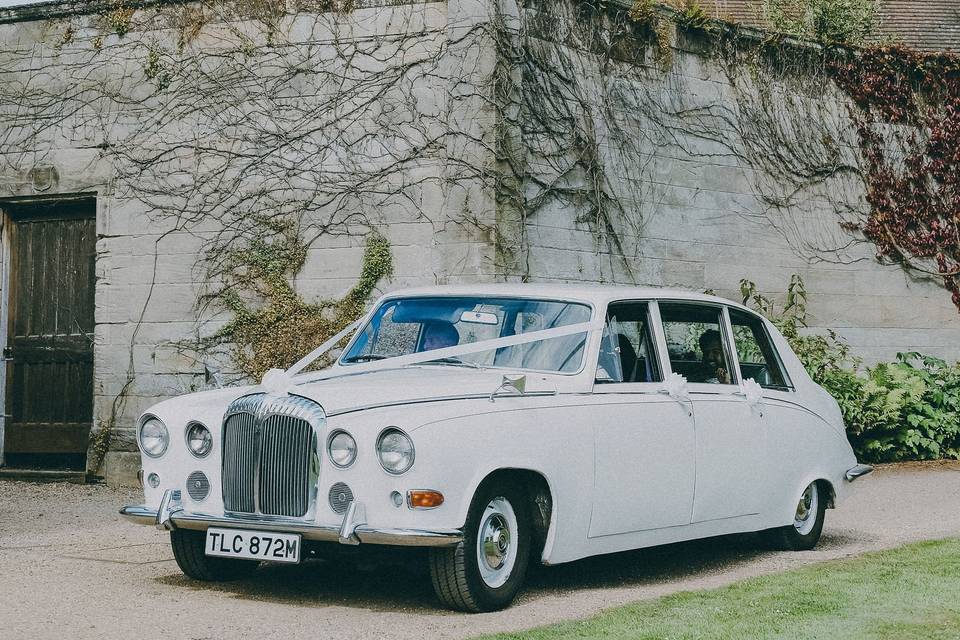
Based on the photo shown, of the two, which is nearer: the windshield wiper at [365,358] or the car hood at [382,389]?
the car hood at [382,389]

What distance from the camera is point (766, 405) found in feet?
25.1

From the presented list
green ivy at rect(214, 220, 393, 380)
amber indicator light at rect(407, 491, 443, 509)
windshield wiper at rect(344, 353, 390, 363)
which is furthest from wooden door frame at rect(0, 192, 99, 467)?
amber indicator light at rect(407, 491, 443, 509)

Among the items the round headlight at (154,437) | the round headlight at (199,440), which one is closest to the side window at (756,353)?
the round headlight at (199,440)

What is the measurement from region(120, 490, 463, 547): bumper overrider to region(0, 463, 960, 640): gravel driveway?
0.37 m

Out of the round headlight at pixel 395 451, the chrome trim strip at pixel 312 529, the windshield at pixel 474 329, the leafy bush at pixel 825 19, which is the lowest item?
the chrome trim strip at pixel 312 529

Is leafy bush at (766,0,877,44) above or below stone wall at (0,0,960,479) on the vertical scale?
above

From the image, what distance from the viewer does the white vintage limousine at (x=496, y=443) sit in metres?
5.71

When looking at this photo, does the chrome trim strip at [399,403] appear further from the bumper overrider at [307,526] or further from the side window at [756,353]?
the side window at [756,353]

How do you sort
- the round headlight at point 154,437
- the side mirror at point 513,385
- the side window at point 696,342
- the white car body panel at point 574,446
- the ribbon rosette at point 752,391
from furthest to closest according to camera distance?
1. the ribbon rosette at point 752,391
2. the side window at point 696,342
3. the round headlight at point 154,437
4. the side mirror at point 513,385
5. the white car body panel at point 574,446

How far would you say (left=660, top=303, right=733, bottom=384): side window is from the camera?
23.8 feet

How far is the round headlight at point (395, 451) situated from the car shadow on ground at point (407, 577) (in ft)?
1.55

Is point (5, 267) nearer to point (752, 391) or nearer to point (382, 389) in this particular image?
point (382, 389)

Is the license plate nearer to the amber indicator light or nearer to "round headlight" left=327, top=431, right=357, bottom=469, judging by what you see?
"round headlight" left=327, top=431, right=357, bottom=469

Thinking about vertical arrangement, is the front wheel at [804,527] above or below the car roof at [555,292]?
below
